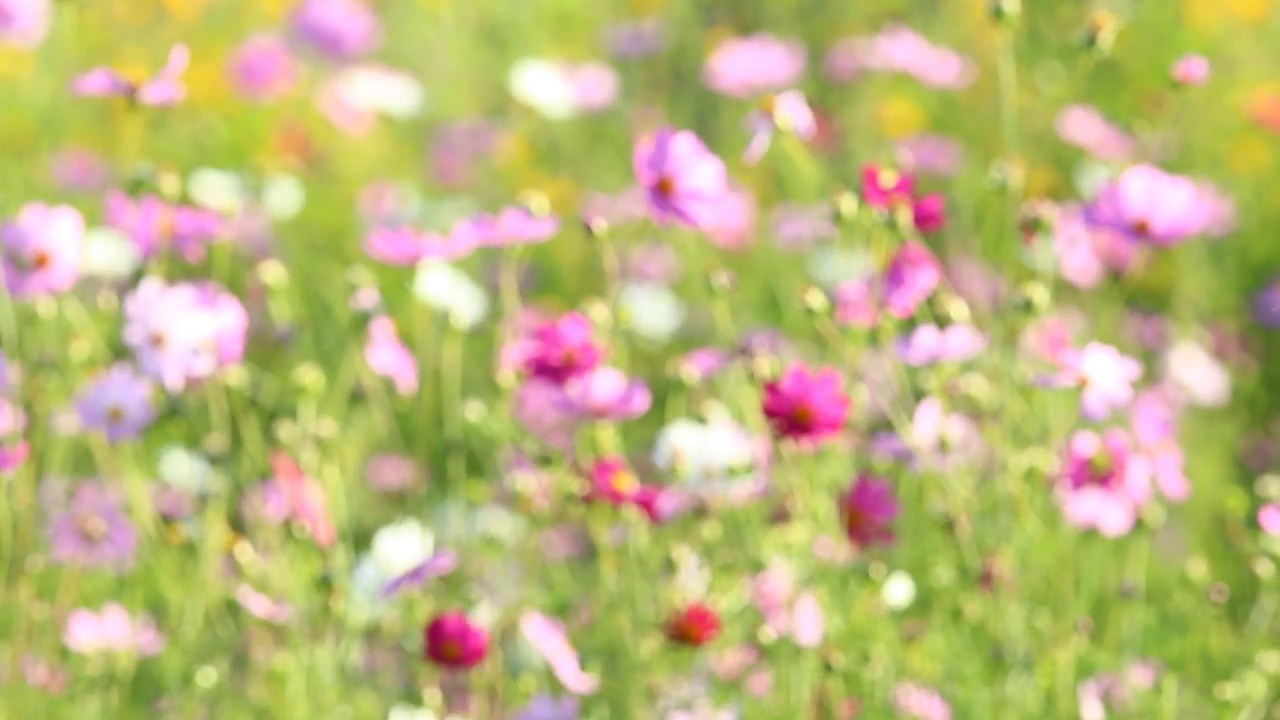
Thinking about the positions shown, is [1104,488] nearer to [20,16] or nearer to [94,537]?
[94,537]

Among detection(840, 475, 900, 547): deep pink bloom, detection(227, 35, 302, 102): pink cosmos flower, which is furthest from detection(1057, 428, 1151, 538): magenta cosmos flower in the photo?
detection(227, 35, 302, 102): pink cosmos flower

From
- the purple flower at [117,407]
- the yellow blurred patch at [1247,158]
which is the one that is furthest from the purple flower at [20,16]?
the yellow blurred patch at [1247,158]

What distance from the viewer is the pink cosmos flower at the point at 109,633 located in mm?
1191

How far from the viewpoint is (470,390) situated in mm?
1764

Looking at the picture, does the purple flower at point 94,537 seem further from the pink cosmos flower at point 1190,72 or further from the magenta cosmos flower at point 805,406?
the pink cosmos flower at point 1190,72

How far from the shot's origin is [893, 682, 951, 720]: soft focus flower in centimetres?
105

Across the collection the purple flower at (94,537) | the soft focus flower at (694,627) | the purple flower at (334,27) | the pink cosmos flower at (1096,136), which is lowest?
the purple flower at (334,27)

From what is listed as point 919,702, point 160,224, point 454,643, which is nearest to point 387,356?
point 160,224

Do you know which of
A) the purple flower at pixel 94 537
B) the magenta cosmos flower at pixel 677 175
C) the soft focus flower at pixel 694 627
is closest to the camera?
the soft focus flower at pixel 694 627

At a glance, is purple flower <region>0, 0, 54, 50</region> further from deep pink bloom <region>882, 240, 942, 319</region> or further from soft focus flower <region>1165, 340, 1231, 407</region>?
soft focus flower <region>1165, 340, 1231, 407</region>

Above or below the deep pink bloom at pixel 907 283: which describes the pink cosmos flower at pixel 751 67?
below

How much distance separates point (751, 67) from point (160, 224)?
0.95 meters

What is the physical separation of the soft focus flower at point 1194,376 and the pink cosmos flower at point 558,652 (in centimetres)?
81

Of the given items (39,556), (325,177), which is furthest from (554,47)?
(39,556)
